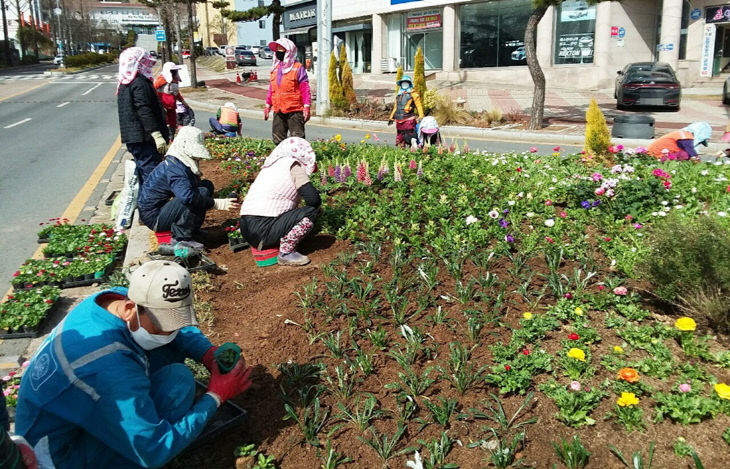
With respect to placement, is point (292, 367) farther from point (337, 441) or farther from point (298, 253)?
point (298, 253)

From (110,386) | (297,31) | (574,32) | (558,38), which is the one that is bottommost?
(110,386)

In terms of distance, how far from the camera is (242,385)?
2768 millimetres

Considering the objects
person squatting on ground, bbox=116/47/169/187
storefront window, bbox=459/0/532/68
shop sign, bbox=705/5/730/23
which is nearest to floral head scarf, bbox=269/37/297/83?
person squatting on ground, bbox=116/47/169/187

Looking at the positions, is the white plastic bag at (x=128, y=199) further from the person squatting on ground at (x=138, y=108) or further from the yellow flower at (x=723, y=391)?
the yellow flower at (x=723, y=391)

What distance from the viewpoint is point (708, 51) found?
79.0 ft

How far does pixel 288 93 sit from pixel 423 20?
83.5 feet

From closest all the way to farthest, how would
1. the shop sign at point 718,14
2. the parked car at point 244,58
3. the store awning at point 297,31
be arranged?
the shop sign at point 718,14
the store awning at point 297,31
the parked car at point 244,58

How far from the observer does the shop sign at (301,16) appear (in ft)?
142

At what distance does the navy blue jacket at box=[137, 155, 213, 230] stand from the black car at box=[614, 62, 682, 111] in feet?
55.0

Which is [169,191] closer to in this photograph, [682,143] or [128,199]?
[128,199]

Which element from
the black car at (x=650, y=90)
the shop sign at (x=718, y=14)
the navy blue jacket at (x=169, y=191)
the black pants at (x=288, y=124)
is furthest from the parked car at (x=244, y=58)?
the navy blue jacket at (x=169, y=191)

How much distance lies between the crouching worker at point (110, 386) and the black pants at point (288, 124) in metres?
7.03

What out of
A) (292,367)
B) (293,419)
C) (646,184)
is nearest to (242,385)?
(293,419)

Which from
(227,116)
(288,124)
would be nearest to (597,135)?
(288,124)
